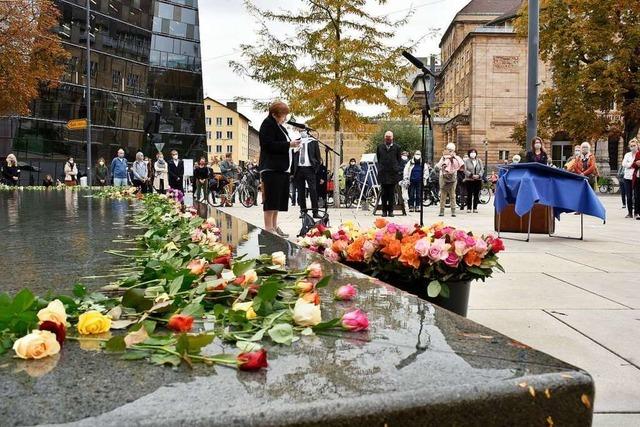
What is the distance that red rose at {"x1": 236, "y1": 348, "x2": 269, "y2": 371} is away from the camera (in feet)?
3.71

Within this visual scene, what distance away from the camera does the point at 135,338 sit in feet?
4.32

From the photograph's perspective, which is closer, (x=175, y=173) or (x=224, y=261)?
(x=224, y=261)

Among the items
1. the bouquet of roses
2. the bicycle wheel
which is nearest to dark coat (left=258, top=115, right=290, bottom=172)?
the bouquet of roses

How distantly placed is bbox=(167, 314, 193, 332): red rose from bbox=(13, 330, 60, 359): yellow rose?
25cm

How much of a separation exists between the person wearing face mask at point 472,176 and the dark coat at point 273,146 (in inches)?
456

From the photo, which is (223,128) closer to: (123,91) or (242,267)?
(123,91)

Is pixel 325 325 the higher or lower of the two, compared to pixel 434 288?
higher

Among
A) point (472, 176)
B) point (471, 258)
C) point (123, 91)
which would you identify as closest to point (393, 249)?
point (471, 258)

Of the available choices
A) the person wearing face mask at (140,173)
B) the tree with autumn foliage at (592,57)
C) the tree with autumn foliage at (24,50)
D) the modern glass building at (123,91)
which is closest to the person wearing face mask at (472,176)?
the person wearing face mask at (140,173)

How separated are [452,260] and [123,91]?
51281 mm

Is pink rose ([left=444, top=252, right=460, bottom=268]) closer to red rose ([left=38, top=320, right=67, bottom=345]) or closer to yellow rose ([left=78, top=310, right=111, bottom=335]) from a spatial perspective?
yellow rose ([left=78, top=310, right=111, bottom=335])

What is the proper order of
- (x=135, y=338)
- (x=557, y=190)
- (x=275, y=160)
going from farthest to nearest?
(x=557, y=190) → (x=275, y=160) → (x=135, y=338)

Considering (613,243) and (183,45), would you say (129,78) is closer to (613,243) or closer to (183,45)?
(183,45)

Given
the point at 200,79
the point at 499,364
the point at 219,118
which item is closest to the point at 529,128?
the point at 499,364
